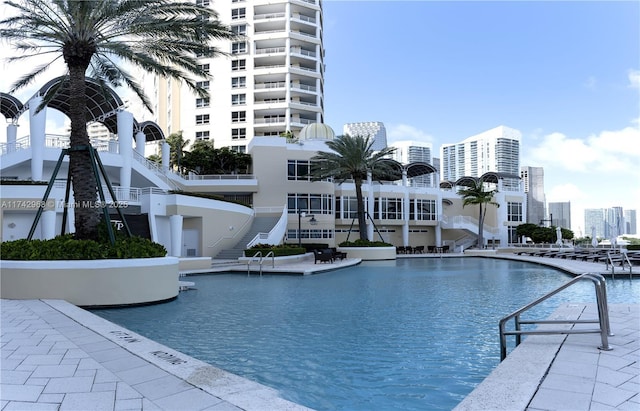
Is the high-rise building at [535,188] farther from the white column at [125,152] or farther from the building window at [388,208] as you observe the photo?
the white column at [125,152]

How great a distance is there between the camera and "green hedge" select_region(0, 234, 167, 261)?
1045 centimetres

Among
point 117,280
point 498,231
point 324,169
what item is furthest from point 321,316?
point 498,231

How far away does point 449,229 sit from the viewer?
47250mm

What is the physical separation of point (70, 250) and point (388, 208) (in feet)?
112

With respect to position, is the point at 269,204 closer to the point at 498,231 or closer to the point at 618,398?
the point at 498,231

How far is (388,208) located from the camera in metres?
42.2

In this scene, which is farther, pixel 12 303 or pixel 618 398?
pixel 12 303

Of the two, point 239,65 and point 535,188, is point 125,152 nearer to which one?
point 239,65

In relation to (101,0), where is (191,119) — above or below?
above

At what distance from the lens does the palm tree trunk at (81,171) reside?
37.8 feet

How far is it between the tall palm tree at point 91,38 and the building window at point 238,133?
41300 millimetres

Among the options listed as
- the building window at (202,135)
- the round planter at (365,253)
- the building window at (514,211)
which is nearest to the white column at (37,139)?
the round planter at (365,253)

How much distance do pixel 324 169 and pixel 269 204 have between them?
6324 millimetres

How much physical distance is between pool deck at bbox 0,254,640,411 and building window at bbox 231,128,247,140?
5049 cm
